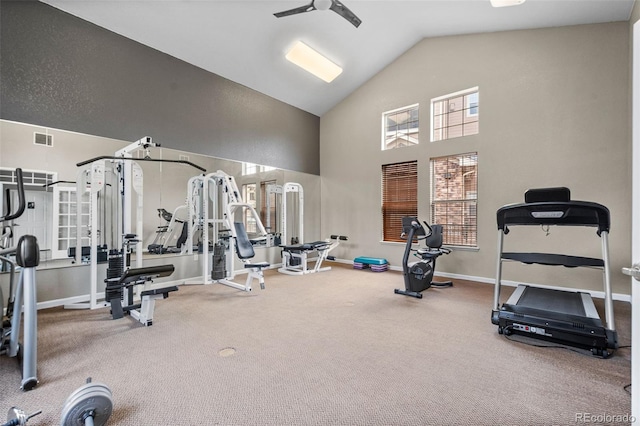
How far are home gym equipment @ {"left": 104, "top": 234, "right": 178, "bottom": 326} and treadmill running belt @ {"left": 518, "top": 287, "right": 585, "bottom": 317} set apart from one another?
11.9ft

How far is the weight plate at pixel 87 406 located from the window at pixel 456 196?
16.9 ft

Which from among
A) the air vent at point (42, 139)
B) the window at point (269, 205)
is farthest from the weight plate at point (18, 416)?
the window at point (269, 205)

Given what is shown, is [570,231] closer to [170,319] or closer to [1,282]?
[170,319]

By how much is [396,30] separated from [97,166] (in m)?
5.03

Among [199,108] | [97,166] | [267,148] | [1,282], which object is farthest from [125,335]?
[267,148]

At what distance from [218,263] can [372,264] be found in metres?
2.95

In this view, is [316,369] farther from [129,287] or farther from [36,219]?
[36,219]

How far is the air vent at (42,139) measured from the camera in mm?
3441

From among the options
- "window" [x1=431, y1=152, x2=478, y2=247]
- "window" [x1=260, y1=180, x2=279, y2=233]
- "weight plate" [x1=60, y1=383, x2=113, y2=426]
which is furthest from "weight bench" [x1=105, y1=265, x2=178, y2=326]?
"window" [x1=431, y1=152, x2=478, y2=247]

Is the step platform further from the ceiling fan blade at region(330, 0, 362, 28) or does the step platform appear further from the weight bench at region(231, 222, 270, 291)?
the ceiling fan blade at region(330, 0, 362, 28)

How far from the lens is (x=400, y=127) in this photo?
6043 mm

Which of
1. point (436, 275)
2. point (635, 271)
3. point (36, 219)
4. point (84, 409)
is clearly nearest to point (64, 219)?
point (36, 219)

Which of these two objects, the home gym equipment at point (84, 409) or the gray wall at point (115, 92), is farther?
the gray wall at point (115, 92)

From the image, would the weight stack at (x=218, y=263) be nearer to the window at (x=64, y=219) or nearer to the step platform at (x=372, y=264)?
the window at (x=64, y=219)
